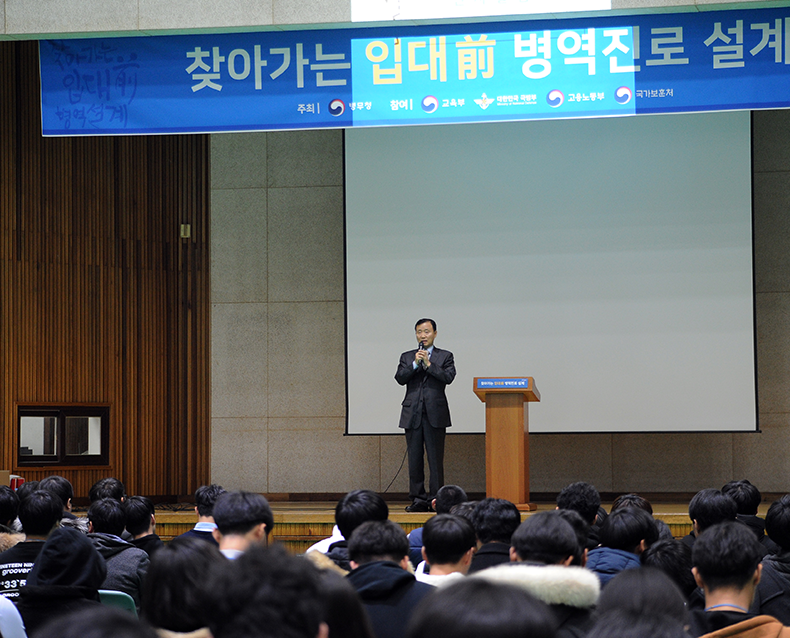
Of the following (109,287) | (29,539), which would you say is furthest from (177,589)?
(109,287)

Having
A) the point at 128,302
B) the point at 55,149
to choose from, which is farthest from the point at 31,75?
the point at 128,302

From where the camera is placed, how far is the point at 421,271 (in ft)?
25.0

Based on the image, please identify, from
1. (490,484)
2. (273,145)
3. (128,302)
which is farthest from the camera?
(273,145)

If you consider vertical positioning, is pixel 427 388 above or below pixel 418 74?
below

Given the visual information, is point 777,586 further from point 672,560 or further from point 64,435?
point 64,435

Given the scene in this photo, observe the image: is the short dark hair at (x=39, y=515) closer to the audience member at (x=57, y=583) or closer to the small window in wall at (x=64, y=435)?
the audience member at (x=57, y=583)

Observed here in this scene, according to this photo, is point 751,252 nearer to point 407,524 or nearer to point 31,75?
point 407,524

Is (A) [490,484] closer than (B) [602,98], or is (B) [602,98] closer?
(B) [602,98]

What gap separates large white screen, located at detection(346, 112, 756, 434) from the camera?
7.22m

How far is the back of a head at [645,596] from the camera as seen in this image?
4.68ft

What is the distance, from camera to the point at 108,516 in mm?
3504

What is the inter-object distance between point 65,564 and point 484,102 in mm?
3985

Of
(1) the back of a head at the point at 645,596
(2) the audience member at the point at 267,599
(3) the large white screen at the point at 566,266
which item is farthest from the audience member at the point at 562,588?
(3) the large white screen at the point at 566,266

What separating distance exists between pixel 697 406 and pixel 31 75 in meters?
5.90
